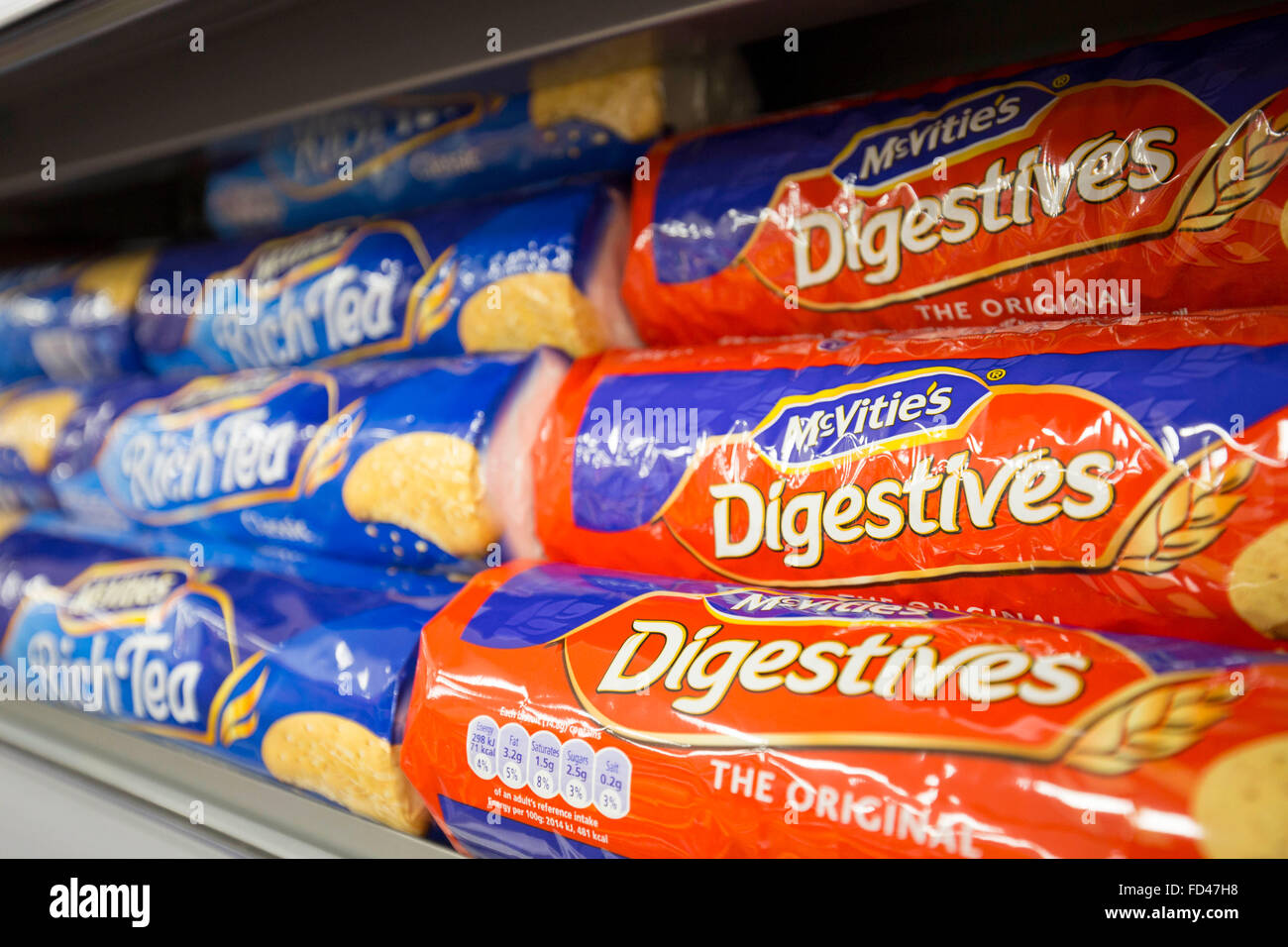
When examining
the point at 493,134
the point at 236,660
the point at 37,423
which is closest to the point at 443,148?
the point at 493,134

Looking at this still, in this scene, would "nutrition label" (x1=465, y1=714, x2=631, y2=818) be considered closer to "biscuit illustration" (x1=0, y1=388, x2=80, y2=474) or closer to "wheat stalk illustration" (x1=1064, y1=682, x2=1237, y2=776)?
"wheat stalk illustration" (x1=1064, y1=682, x2=1237, y2=776)

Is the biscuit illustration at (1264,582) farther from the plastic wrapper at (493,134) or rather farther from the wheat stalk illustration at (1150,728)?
the plastic wrapper at (493,134)

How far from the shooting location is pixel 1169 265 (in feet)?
2.26

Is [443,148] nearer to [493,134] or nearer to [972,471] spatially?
[493,134]

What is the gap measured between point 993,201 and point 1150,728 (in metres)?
0.46

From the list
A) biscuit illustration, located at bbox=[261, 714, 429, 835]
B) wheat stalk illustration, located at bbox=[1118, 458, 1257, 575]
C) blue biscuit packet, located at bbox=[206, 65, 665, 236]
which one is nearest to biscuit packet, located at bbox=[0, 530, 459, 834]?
biscuit illustration, located at bbox=[261, 714, 429, 835]

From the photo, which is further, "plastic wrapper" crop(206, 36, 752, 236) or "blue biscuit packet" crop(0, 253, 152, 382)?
"blue biscuit packet" crop(0, 253, 152, 382)

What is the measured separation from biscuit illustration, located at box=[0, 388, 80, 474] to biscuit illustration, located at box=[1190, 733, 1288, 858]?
157 centimetres

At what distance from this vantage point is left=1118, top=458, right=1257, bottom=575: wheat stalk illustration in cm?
58

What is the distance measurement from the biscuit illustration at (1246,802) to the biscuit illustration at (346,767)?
0.66 meters

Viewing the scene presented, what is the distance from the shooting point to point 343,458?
3.26 ft

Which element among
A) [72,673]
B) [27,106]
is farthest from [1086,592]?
[27,106]
